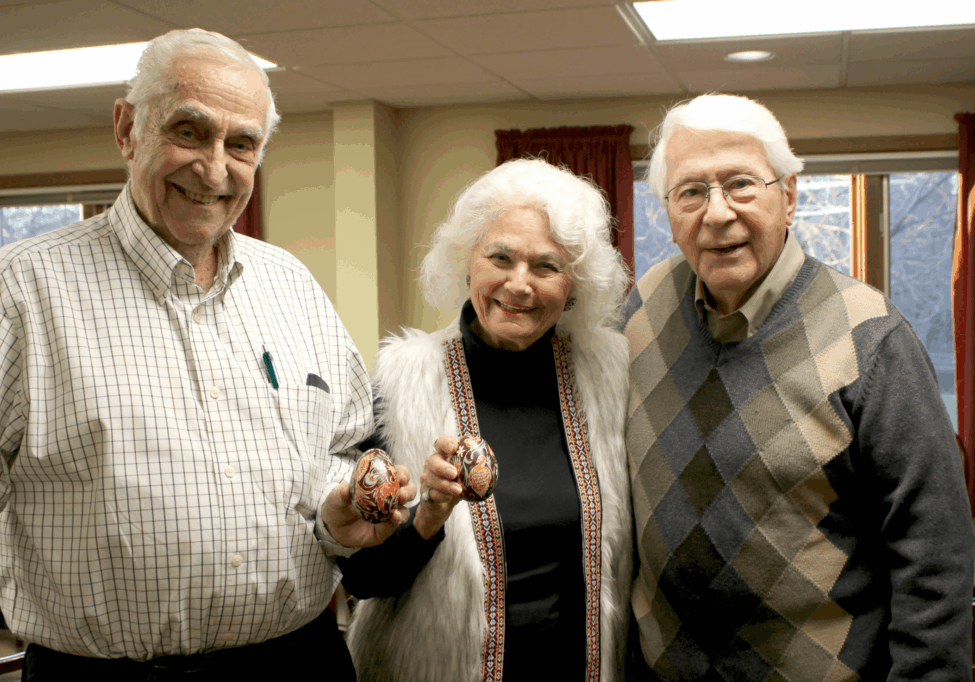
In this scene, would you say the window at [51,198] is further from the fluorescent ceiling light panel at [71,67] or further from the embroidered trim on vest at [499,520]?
the embroidered trim on vest at [499,520]

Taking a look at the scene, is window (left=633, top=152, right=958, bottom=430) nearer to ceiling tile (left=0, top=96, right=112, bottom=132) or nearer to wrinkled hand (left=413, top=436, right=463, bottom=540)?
wrinkled hand (left=413, top=436, right=463, bottom=540)

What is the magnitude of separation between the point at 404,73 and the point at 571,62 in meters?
1.04

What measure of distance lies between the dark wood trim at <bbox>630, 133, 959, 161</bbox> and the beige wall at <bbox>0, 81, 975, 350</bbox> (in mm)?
59

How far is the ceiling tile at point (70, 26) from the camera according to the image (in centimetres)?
373

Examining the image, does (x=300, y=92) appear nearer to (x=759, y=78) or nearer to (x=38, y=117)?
(x=38, y=117)

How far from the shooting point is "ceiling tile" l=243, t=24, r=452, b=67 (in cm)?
420

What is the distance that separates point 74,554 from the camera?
1.30 metres

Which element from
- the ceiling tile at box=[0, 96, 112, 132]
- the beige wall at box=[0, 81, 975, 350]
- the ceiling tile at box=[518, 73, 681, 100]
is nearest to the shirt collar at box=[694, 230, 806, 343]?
the ceiling tile at box=[518, 73, 681, 100]

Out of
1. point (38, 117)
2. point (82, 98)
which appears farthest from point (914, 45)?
point (38, 117)

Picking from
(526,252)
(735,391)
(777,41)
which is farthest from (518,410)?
(777,41)

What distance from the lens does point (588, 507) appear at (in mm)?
1691

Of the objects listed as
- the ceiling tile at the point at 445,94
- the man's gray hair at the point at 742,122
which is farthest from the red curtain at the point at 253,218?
the man's gray hair at the point at 742,122

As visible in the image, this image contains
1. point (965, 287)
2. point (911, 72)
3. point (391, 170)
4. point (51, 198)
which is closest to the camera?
point (911, 72)

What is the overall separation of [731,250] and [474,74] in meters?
3.89
